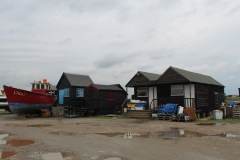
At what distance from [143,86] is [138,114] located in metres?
4.38

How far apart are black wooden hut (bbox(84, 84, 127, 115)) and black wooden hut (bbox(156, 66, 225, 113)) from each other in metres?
6.37

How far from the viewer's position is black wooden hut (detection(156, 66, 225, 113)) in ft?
69.8

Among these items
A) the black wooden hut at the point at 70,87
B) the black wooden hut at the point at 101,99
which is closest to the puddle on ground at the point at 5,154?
the black wooden hut at the point at 101,99

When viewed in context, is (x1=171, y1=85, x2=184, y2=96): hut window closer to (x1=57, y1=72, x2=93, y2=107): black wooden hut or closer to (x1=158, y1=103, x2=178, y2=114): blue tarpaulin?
(x1=158, y1=103, x2=178, y2=114): blue tarpaulin

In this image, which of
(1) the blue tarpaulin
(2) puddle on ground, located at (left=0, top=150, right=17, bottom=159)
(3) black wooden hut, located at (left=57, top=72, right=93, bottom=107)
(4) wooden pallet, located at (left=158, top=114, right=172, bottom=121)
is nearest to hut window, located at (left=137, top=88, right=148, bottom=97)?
(1) the blue tarpaulin

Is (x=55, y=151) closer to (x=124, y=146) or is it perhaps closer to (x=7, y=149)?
(x=7, y=149)

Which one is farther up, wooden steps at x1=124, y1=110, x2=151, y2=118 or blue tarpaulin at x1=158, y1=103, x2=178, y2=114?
blue tarpaulin at x1=158, y1=103, x2=178, y2=114

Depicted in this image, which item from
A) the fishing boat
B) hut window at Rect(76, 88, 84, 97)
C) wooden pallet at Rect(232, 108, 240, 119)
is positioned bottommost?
wooden pallet at Rect(232, 108, 240, 119)

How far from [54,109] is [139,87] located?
10.3 m

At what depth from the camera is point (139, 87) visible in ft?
84.6

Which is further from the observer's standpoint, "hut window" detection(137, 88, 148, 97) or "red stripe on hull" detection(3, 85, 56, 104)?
"hut window" detection(137, 88, 148, 97)

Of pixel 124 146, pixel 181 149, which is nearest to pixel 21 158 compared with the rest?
pixel 124 146

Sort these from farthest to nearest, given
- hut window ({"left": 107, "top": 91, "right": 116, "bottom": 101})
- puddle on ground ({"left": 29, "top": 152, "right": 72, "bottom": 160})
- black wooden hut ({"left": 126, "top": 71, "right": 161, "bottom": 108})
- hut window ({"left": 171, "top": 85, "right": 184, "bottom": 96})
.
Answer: hut window ({"left": 107, "top": 91, "right": 116, "bottom": 101})
black wooden hut ({"left": 126, "top": 71, "right": 161, "bottom": 108})
hut window ({"left": 171, "top": 85, "right": 184, "bottom": 96})
puddle on ground ({"left": 29, "top": 152, "right": 72, "bottom": 160})

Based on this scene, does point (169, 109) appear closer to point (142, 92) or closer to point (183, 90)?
point (183, 90)
